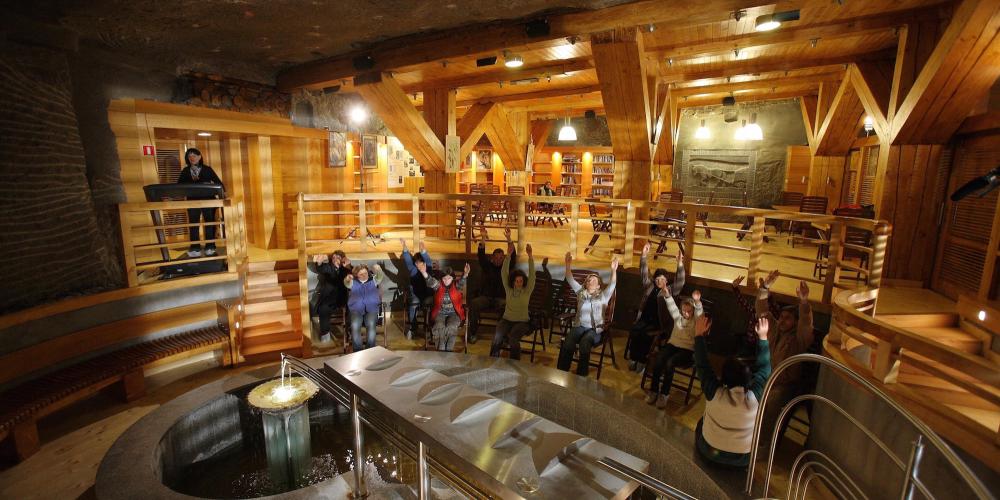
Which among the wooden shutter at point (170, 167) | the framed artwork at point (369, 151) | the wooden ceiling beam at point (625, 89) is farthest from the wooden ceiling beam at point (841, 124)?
the wooden shutter at point (170, 167)

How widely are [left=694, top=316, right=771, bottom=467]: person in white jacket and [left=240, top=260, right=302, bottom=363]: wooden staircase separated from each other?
195 inches

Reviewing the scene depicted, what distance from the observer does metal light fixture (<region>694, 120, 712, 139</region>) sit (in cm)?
1276

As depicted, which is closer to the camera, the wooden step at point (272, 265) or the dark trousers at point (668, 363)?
the dark trousers at point (668, 363)

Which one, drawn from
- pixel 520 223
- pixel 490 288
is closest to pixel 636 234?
pixel 520 223

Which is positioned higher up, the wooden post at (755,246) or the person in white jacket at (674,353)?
the wooden post at (755,246)

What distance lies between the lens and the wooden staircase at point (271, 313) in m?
6.00

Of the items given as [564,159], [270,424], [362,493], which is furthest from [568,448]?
[564,159]

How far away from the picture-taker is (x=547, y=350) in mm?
6324

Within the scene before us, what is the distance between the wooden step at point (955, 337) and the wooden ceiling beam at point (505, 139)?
8191mm

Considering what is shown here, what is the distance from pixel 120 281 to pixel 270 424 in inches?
140

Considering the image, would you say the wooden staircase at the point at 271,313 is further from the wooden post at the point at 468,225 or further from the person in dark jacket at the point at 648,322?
the person in dark jacket at the point at 648,322

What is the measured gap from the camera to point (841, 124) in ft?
29.6

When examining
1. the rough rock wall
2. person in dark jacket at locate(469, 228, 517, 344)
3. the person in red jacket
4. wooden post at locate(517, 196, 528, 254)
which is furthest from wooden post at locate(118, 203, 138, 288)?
wooden post at locate(517, 196, 528, 254)

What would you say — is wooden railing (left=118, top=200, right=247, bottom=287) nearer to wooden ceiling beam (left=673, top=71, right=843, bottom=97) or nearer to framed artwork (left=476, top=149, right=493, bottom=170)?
wooden ceiling beam (left=673, top=71, right=843, bottom=97)
